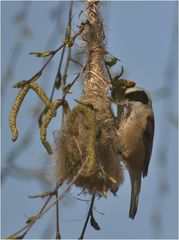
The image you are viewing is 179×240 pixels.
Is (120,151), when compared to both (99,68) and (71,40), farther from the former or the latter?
(71,40)

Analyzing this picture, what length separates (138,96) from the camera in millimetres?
3652

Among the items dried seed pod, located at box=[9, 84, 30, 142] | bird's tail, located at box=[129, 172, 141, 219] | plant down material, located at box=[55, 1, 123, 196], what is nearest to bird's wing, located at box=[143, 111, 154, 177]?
bird's tail, located at box=[129, 172, 141, 219]

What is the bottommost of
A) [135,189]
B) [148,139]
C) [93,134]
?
[135,189]

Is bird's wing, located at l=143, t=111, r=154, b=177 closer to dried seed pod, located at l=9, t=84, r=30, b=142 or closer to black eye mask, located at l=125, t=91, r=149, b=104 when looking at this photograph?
black eye mask, located at l=125, t=91, r=149, b=104

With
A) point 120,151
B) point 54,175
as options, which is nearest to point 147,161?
point 120,151

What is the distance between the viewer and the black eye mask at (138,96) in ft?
11.5

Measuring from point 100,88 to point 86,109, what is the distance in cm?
59

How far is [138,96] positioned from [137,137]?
30 cm

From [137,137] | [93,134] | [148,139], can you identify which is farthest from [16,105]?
[148,139]

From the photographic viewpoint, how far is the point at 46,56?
2416 mm

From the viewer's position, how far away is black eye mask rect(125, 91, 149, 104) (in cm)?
350

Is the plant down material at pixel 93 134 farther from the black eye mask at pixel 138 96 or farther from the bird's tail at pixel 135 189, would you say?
the bird's tail at pixel 135 189

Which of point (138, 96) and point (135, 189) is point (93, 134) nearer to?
point (138, 96)

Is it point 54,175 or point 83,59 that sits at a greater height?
point 83,59
